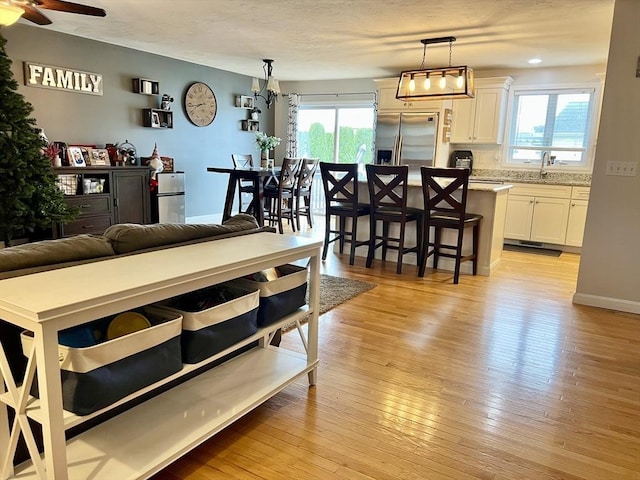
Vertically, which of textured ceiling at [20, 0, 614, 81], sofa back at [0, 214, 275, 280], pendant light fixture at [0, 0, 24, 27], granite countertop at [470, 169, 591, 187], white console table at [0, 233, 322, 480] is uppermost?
textured ceiling at [20, 0, 614, 81]

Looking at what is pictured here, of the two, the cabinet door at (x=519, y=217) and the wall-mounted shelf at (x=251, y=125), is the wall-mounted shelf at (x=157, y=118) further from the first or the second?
the cabinet door at (x=519, y=217)

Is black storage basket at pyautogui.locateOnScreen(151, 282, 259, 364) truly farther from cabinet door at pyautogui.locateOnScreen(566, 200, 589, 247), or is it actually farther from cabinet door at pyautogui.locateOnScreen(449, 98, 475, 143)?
cabinet door at pyautogui.locateOnScreen(449, 98, 475, 143)

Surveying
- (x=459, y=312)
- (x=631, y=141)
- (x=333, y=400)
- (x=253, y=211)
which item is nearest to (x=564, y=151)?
(x=631, y=141)

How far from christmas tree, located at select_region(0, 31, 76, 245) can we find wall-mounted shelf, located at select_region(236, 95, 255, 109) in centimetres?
405

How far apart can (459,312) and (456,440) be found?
5.62 feet

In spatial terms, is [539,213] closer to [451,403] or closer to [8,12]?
[451,403]

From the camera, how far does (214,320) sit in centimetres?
174

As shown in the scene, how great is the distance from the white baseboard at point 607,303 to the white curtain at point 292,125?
18.6 ft

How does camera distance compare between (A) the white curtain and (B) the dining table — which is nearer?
(B) the dining table

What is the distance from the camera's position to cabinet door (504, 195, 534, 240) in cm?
604

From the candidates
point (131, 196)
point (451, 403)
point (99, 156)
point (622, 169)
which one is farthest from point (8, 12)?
point (622, 169)

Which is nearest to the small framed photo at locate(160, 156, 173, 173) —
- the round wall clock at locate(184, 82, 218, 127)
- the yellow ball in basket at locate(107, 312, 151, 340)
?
the round wall clock at locate(184, 82, 218, 127)

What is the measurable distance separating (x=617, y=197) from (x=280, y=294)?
2979 mm

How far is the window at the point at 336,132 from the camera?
788 centimetres
